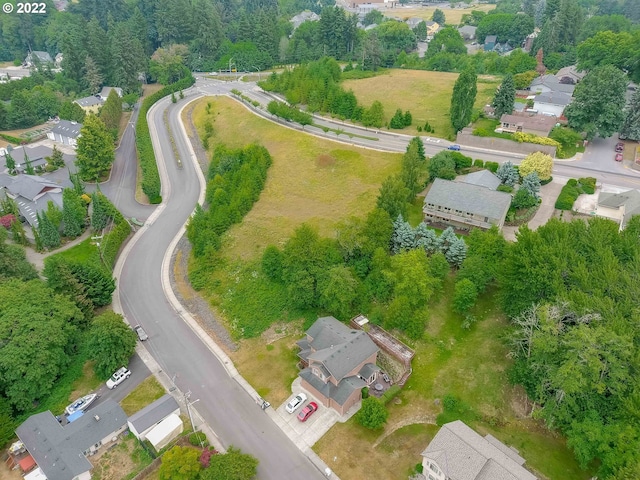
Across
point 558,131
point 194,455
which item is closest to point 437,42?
point 558,131

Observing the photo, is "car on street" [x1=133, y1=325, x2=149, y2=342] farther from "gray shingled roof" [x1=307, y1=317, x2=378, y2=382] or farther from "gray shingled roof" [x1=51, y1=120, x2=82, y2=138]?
"gray shingled roof" [x1=51, y1=120, x2=82, y2=138]

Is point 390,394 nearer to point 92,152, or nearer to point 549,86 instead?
point 92,152

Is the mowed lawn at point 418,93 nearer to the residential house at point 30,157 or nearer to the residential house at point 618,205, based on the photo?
the residential house at point 618,205

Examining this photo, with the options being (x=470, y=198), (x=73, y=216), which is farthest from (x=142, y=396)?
(x=470, y=198)

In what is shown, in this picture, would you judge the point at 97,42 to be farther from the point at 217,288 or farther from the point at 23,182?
the point at 217,288

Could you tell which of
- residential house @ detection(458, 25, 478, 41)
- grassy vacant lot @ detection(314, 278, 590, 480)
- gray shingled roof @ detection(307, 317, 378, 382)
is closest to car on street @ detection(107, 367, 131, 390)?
gray shingled roof @ detection(307, 317, 378, 382)

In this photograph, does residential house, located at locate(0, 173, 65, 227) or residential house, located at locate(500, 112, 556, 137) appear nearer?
residential house, located at locate(0, 173, 65, 227)
